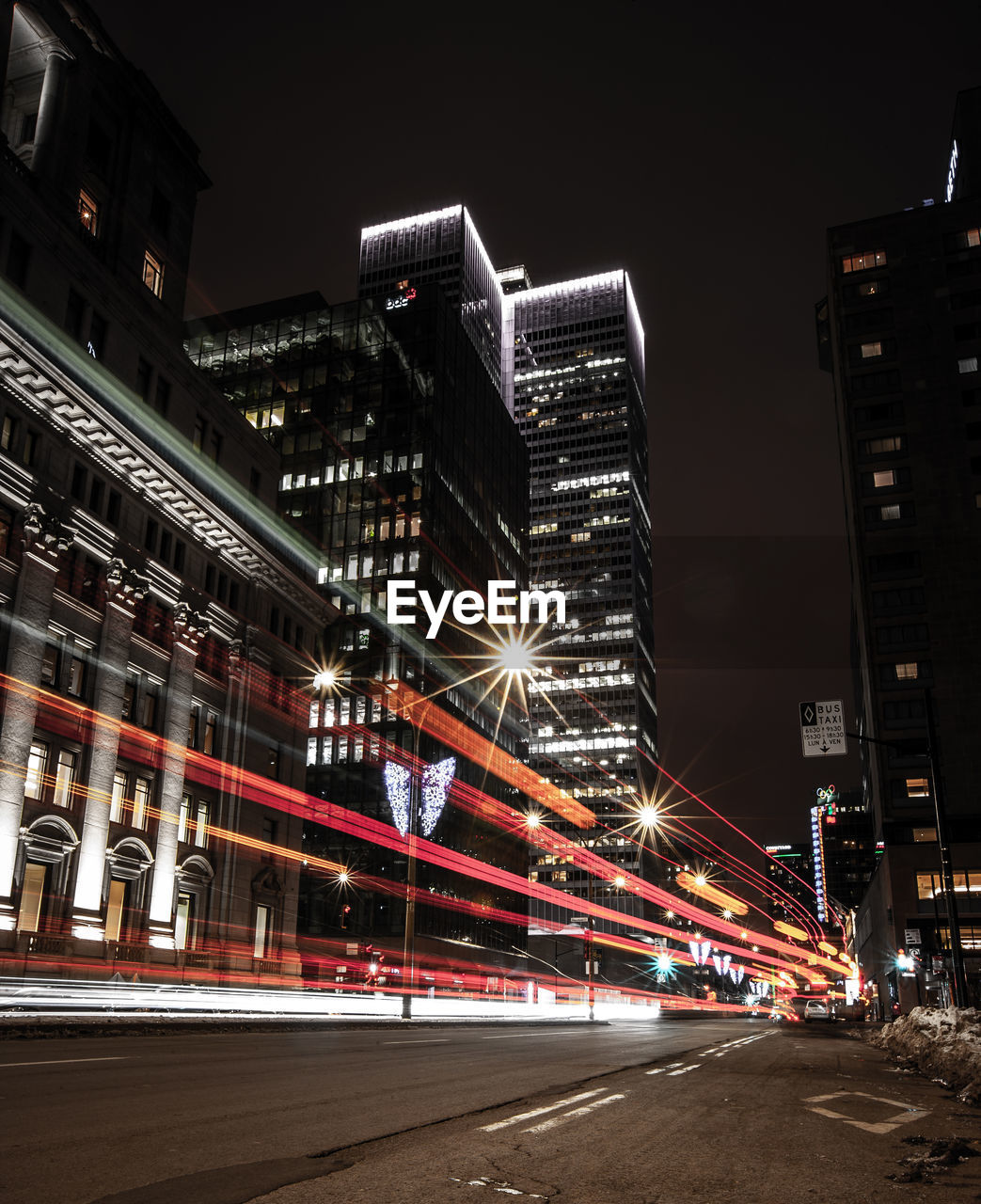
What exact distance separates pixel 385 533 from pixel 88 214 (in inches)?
1849

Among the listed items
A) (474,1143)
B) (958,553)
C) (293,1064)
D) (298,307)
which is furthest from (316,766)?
(474,1143)

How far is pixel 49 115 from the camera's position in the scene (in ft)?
150

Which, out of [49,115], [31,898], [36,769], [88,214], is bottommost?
[31,898]

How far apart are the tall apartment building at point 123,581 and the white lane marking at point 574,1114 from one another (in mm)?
28623

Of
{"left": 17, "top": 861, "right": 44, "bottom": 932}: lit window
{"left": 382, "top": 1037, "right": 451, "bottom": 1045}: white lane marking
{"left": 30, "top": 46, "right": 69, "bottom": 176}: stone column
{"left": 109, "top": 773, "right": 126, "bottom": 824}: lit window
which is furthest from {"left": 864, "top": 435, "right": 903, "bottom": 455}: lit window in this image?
{"left": 382, "top": 1037, "right": 451, "bottom": 1045}: white lane marking

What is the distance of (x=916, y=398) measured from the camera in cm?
9606

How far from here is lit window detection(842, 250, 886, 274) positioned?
101875 mm

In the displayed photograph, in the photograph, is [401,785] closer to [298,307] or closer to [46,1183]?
[46,1183]

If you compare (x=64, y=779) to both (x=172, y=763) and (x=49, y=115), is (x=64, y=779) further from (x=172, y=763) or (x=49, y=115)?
(x=49, y=115)

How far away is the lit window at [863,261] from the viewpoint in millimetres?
101875

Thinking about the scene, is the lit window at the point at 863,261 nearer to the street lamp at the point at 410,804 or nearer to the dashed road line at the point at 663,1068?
the street lamp at the point at 410,804

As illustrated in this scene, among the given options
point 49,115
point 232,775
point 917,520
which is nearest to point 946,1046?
point 232,775

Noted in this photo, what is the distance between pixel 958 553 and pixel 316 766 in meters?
60.6
